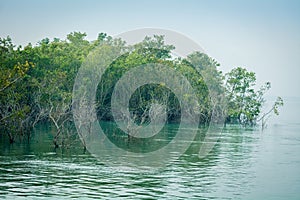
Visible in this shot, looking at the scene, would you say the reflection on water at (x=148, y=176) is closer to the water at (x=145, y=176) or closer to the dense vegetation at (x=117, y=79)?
the water at (x=145, y=176)

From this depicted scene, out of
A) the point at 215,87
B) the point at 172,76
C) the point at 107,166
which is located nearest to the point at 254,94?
the point at 215,87

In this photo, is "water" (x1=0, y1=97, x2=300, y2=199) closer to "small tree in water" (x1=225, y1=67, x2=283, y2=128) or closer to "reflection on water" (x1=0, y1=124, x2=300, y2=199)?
"reflection on water" (x1=0, y1=124, x2=300, y2=199)

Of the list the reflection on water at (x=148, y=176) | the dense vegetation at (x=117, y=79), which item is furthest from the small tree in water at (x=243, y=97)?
the reflection on water at (x=148, y=176)

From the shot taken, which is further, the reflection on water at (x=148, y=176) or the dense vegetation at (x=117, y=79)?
the dense vegetation at (x=117, y=79)

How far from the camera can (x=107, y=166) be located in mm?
24406

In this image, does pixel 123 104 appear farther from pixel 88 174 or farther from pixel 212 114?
pixel 88 174

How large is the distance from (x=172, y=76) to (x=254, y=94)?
377 inches

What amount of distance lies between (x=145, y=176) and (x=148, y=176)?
0.13m

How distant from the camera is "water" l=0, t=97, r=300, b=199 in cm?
1853

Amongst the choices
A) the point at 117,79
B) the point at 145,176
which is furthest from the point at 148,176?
the point at 117,79

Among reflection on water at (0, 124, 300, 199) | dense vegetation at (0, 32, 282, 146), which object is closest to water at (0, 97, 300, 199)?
reflection on water at (0, 124, 300, 199)

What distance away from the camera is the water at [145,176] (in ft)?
60.8

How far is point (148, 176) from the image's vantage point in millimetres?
21875

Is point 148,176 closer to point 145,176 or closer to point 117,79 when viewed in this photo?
point 145,176
